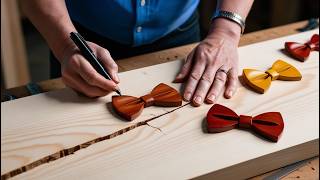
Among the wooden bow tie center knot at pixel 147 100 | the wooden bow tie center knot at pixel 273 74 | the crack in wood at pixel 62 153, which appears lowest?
the crack in wood at pixel 62 153

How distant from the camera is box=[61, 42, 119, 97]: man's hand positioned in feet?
2.49

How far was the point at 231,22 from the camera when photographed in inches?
36.1

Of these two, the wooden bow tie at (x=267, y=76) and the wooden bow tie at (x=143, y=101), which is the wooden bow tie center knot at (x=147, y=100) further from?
the wooden bow tie at (x=267, y=76)

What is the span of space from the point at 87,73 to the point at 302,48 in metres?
0.44

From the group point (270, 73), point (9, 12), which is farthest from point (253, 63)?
point (9, 12)

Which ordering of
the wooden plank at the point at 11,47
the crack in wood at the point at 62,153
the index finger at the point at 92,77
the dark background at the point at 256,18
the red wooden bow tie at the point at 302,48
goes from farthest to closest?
the dark background at the point at 256,18
the wooden plank at the point at 11,47
the red wooden bow tie at the point at 302,48
the index finger at the point at 92,77
the crack in wood at the point at 62,153

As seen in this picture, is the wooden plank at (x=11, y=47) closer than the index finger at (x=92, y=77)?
No

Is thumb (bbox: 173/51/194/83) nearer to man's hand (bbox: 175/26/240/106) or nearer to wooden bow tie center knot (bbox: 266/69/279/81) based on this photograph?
man's hand (bbox: 175/26/240/106)

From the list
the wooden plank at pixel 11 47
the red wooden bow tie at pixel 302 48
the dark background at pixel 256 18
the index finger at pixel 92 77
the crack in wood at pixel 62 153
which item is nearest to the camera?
the crack in wood at pixel 62 153

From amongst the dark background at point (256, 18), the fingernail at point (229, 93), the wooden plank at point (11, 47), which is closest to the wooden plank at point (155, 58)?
the fingernail at point (229, 93)

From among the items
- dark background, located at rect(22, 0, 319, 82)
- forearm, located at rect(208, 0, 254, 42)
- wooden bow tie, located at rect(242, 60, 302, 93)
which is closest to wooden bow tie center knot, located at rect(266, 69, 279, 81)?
wooden bow tie, located at rect(242, 60, 302, 93)

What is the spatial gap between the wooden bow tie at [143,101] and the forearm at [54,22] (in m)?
0.15

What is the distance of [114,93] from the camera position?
81 centimetres

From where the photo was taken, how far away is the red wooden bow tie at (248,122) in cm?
71
